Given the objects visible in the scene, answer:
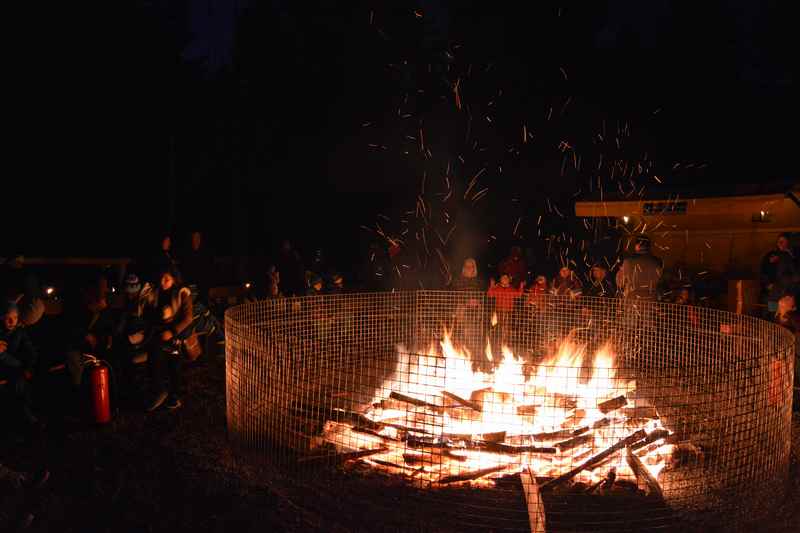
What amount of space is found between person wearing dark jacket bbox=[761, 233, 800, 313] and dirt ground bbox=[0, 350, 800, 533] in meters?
3.54

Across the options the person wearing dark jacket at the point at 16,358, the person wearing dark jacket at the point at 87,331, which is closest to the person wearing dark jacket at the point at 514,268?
the person wearing dark jacket at the point at 87,331

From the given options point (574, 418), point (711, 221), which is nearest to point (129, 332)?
point (574, 418)

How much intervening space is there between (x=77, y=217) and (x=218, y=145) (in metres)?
4.45

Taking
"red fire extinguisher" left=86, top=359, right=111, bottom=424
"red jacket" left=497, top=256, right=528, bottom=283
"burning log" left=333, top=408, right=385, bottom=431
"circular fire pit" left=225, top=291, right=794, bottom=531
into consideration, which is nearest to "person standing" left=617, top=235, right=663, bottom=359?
"circular fire pit" left=225, top=291, right=794, bottom=531

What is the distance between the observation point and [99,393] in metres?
6.03

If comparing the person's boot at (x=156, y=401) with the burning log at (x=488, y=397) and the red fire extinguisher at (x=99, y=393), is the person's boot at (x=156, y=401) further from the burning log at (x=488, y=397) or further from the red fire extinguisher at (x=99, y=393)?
the burning log at (x=488, y=397)

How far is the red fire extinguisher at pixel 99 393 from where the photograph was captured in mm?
6008

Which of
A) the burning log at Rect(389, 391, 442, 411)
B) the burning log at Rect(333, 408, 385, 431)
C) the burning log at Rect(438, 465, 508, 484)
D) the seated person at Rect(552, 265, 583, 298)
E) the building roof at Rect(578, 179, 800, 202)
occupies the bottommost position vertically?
the burning log at Rect(438, 465, 508, 484)

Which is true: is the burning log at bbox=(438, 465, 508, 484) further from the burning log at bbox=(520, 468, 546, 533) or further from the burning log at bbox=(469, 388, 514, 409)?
the burning log at bbox=(469, 388, 514, 409)

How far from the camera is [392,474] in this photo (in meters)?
4.89

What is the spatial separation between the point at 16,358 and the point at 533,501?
203 inches

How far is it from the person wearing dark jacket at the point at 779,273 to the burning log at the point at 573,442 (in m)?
5.78

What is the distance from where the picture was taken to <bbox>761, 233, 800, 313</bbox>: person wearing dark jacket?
362 inches

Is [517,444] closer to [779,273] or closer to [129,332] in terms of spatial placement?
[129,332]
